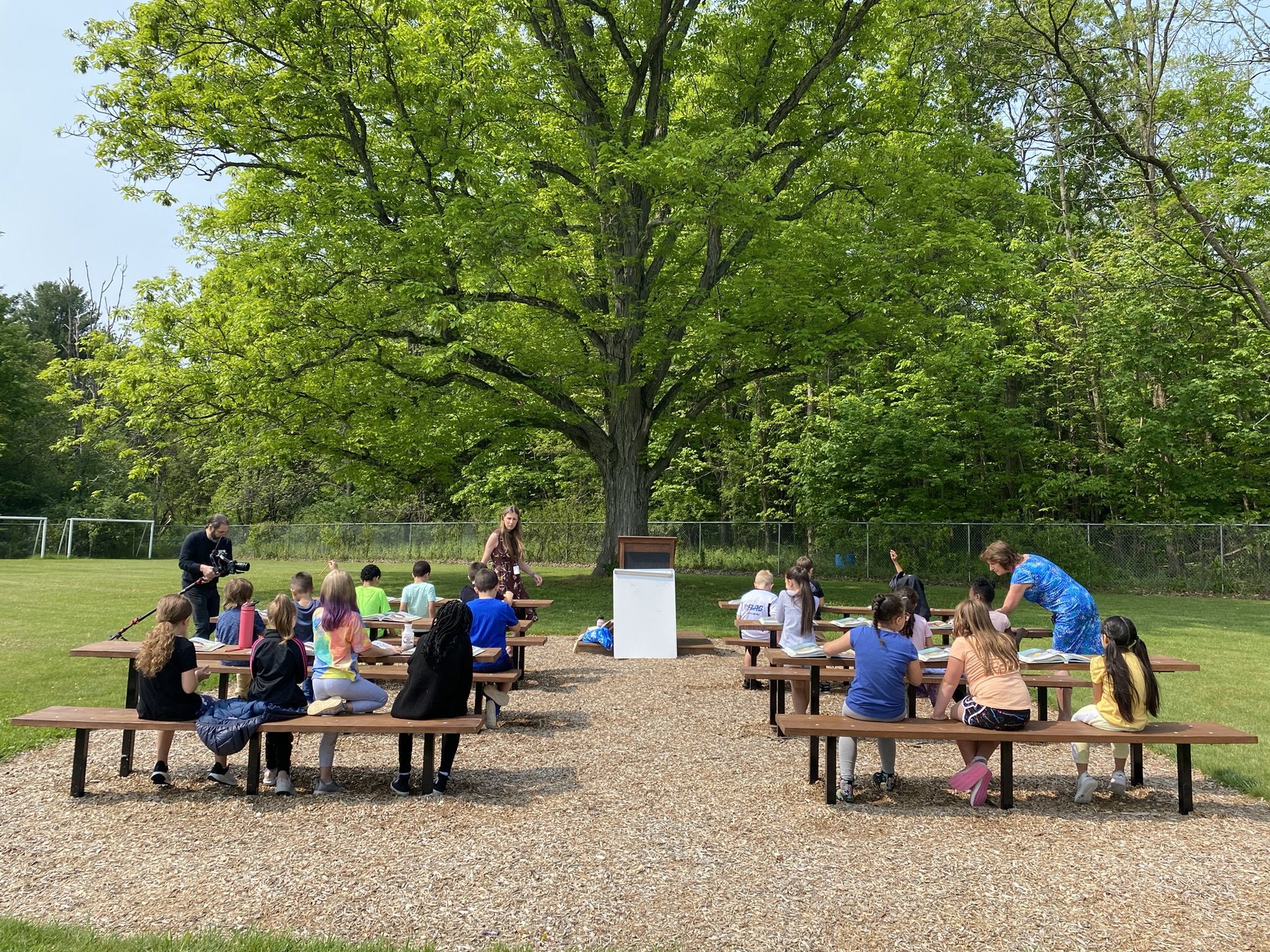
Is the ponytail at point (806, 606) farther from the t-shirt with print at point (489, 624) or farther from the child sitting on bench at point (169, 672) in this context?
the child sitting on bench at point (169, 672)

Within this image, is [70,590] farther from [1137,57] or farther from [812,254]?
[1137,57]

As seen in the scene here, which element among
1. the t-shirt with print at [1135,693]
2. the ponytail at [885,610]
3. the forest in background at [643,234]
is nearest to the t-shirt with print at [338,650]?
the ponytail at [885,610]

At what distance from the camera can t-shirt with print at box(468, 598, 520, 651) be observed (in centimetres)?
791

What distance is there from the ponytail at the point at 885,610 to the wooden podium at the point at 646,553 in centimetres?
632

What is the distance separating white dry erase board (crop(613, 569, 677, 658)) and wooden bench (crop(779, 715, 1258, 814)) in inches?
243

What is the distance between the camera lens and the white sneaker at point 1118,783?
249 inches

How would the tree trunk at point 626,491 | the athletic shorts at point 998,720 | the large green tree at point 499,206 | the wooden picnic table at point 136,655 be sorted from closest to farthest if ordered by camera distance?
the athletic shorts at point 998,720, the wooden picnic table at point 136,655, the large green tree at point 499,206, the tree trunk at point 626,491

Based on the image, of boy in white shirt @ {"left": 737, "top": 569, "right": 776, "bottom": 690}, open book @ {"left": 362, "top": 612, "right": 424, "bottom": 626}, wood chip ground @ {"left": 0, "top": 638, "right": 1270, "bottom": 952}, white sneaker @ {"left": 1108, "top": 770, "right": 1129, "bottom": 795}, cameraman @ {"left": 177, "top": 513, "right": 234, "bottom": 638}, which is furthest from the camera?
boy in white shirt @ {"left": 737, "top": 569, "right": 776, "bottom": 690}

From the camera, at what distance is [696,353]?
2036 cm

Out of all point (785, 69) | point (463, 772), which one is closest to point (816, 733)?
point (463, 772)

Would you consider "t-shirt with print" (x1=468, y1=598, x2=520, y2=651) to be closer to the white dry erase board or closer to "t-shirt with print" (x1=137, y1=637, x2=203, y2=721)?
"t-shirt with print" (x1=137, y1=637, x2=203, y2=721)

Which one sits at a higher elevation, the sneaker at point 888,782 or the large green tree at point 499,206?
the large green tree at point 499,206

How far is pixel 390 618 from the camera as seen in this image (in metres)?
9.52

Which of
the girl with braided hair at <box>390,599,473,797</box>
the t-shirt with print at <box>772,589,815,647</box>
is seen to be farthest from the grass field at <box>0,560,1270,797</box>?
the girl with braided hair at <box>390,599,473,797</box>
